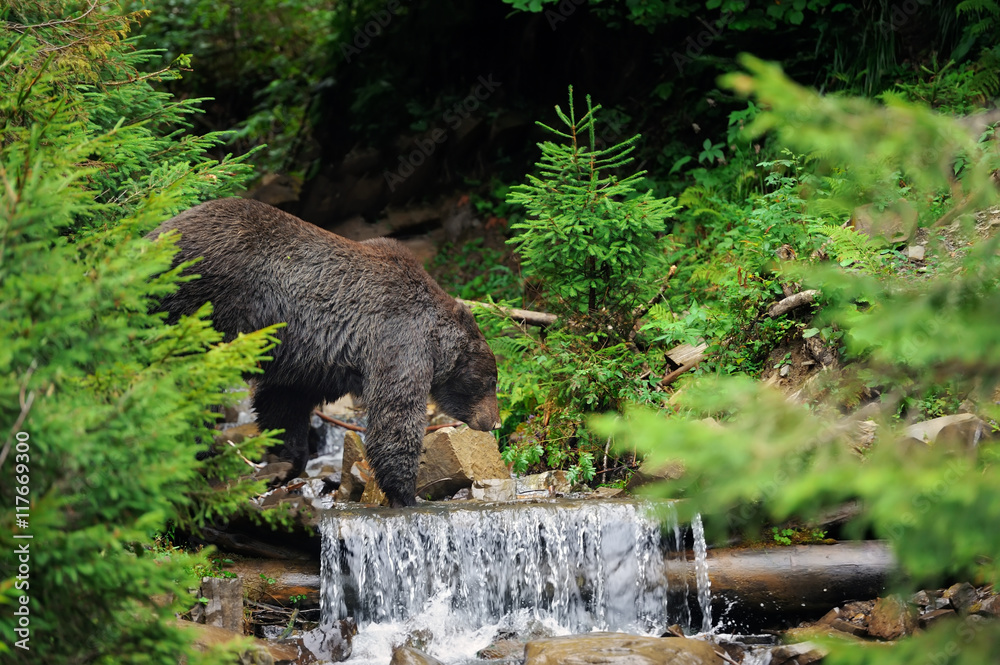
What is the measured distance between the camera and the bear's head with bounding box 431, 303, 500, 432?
24.7 feet

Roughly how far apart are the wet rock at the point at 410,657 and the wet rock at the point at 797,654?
2212 mm

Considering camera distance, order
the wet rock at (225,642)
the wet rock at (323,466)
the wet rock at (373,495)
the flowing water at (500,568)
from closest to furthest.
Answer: the wet rock at (225,642) → the flowing water at (500,568) → the wet rock at (373,495) → the wet rock at (323,466)

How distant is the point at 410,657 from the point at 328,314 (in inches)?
113

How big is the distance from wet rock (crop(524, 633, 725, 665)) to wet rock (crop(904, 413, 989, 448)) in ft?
6.78

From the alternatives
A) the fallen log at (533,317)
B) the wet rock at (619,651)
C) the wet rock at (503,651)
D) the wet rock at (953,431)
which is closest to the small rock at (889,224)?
the wet rock at (953,431)

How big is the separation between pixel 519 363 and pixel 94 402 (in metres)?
5.97

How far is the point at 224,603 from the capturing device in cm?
529

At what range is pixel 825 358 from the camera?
22.7ft

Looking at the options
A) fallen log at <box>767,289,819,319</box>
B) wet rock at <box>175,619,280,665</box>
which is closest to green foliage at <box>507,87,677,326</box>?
fallen log at <box>767,289,819,319</box>

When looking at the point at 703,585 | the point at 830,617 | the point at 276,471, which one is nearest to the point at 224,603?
the point at 276,471

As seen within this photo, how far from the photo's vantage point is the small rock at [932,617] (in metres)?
5.04

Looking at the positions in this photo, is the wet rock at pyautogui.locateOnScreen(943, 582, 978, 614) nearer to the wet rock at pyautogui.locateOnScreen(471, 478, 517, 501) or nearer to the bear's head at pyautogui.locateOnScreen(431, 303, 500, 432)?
the wet rock at pyautogui.locateOnScreen(471, 478, 517, 501)

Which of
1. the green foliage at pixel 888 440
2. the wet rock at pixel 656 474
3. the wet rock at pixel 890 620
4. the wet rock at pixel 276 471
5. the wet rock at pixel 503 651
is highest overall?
the green foliage at pixel 888 440

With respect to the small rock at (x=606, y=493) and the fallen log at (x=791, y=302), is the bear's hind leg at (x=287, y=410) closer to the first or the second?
the small rock at (x=606, y=493)
